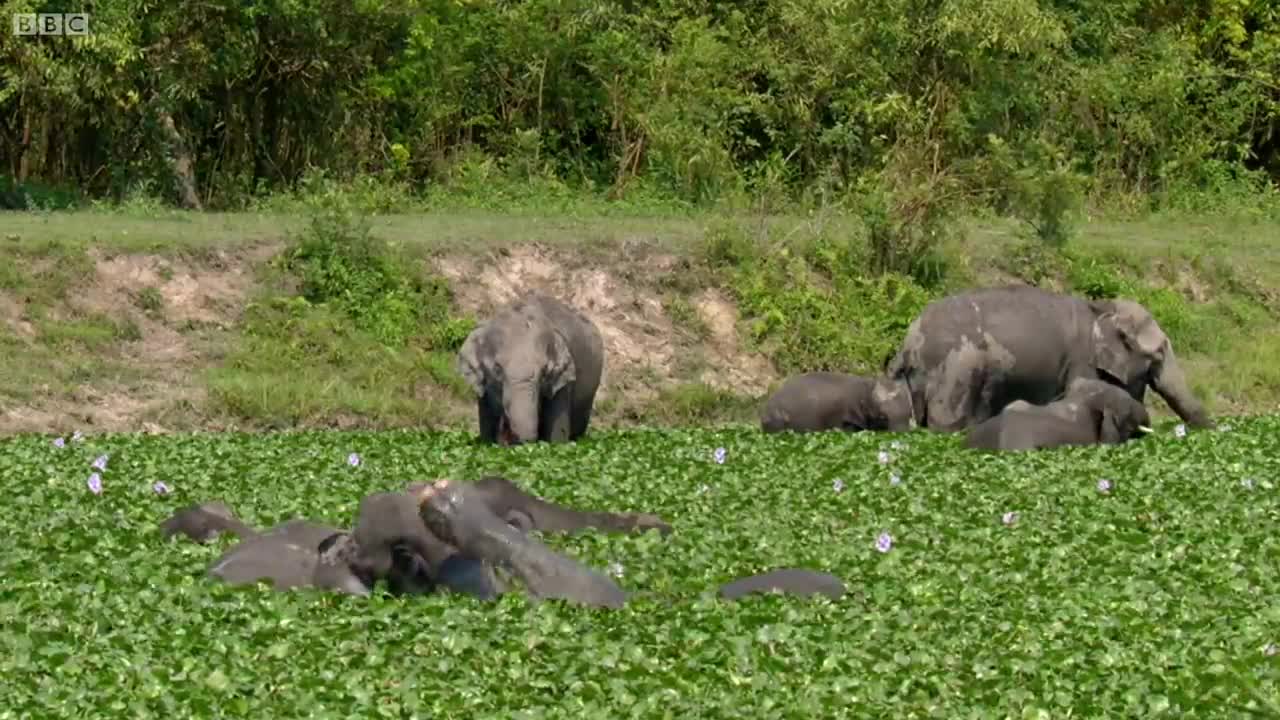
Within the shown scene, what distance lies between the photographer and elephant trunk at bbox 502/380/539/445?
744 inches

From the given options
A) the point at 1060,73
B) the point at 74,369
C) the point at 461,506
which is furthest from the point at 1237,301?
the point at 461,506

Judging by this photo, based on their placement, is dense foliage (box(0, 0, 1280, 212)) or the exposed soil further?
dense foliage (box(0, 0, 1280, 212))

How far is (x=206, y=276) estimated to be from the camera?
24.7m

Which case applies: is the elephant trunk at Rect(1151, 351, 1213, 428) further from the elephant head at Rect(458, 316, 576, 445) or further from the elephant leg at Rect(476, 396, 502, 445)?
the elephant leg at Rect(476, 396, 502, 445)

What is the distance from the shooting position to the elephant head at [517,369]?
62.5 feet

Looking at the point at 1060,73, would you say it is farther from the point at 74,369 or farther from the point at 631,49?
the point at 74,369

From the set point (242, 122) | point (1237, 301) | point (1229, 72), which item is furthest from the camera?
point (1229, 72)

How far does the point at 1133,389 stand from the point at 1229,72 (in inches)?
670

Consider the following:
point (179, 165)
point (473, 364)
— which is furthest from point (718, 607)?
point (179, 165)

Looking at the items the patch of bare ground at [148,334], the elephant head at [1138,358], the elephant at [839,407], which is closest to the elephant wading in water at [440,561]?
the elephant at [839,407]

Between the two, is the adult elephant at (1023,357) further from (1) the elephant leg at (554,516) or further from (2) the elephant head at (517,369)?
(1) the elephant leg at (554,516)

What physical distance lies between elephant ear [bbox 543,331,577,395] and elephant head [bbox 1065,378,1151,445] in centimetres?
357

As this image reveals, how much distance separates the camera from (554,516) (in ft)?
45.1

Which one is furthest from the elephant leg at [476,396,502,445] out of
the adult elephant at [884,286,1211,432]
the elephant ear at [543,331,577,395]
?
the adult elephant at [884,286,1211,432]
